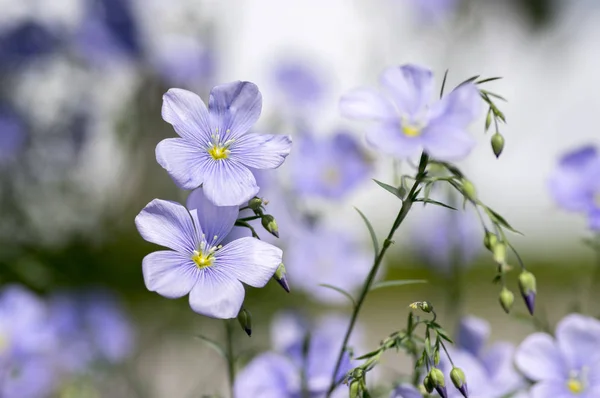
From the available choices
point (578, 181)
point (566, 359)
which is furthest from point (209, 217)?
point (578, 181)

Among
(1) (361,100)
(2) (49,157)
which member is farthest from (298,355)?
(2) (49,157)

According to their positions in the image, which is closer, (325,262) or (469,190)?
(469,190)

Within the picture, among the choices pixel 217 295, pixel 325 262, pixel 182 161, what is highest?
pixel 182 161

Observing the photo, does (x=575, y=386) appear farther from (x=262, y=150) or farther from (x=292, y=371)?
(x=262, y=150)

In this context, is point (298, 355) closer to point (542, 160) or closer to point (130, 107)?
point (130, 107)

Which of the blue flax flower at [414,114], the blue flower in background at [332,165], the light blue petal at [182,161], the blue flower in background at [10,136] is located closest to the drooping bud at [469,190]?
the blue flax flower at [414,114]

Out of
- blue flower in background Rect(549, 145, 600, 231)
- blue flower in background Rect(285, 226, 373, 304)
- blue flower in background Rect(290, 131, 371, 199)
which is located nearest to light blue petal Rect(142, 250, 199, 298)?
blue flower in background Rect(549, 145, 600, 231)

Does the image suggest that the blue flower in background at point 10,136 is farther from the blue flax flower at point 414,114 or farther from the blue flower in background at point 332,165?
the blue flax flower at point 414,114

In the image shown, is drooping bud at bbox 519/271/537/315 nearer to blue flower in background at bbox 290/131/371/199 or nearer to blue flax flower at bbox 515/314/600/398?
blue flax flower at bbox 515/314/600/398
